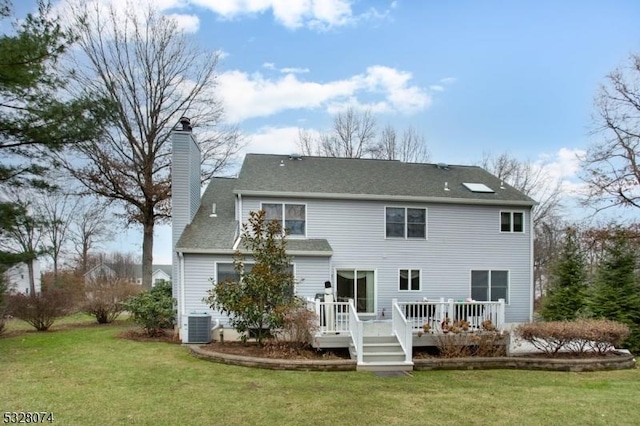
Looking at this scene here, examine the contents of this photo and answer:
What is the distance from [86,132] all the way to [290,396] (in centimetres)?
960

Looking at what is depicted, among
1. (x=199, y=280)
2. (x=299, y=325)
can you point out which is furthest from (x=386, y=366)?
(x=199, y=280)

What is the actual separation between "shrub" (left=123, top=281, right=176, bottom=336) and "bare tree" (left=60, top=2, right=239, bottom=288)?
6693 millimetres

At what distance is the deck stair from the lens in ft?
28.4

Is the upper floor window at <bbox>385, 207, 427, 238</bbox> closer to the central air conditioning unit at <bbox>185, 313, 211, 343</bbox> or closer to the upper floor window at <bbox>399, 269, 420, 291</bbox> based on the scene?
the upper floor window at <bbox>399, 269, 420, 291</bbox>

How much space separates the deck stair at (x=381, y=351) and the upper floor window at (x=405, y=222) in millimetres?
4480

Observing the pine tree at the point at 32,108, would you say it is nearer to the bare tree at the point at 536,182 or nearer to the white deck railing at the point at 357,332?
the white deck railing at the point at 357,332

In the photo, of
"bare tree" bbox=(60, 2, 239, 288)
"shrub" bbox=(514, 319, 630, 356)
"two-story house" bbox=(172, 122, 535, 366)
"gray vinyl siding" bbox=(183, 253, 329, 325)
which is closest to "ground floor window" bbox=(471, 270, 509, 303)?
"two-story house" bbox=(172, 122, 535, 366)

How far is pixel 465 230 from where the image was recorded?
47.2 ft

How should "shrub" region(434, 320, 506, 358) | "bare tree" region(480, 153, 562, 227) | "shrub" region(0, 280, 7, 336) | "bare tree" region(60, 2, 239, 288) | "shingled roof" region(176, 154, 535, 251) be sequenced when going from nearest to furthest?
"shrub" region(434, 320, 506, 358), "shrub" region(0, 280, 7, 336), "shingled roof" region(176, 154, 535, 251), "bare tree" region(60, 2, 239, 288), "bare tree" region(480, 153, 562, 227)

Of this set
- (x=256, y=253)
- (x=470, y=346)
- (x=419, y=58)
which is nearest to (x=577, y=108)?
(x=419, y=58)

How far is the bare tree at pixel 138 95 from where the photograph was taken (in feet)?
59.9

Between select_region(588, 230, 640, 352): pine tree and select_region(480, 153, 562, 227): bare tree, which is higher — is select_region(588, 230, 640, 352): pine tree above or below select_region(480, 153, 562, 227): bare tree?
below

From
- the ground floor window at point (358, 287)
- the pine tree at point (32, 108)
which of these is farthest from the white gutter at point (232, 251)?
the pine tree at point (32, 108)

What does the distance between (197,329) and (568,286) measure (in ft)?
44.2
